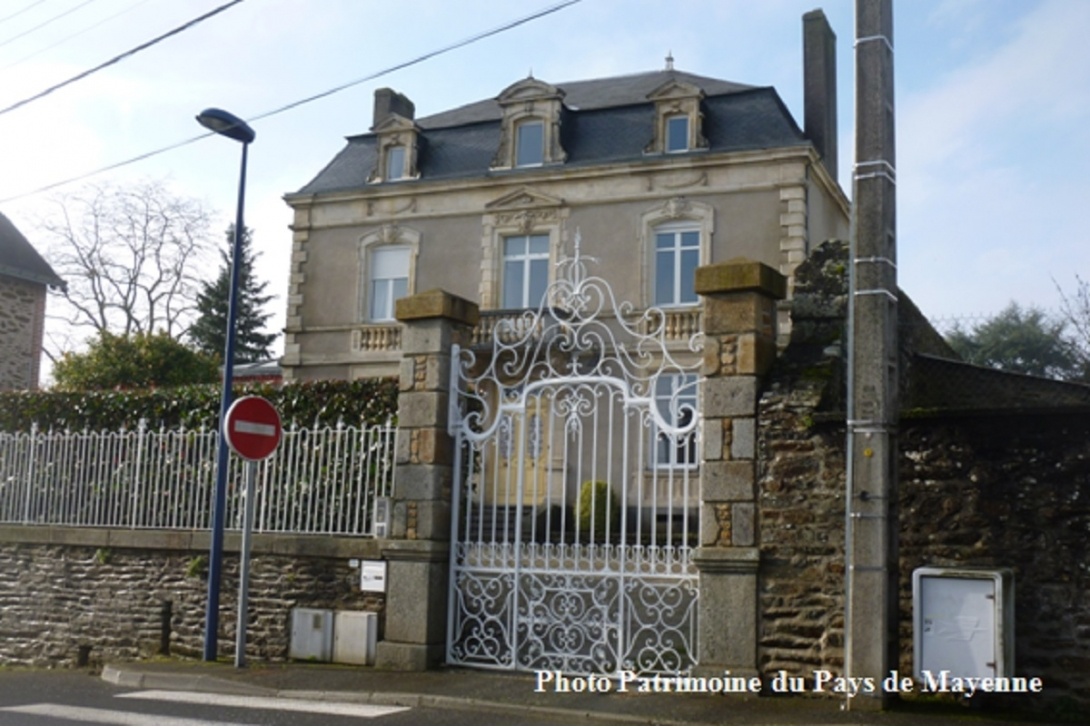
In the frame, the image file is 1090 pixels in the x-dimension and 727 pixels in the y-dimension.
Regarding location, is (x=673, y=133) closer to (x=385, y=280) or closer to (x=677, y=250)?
(x=677, y=250)

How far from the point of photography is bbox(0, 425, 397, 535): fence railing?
1095cm

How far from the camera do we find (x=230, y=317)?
1157 cm

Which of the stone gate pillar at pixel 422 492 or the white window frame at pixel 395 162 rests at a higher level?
the white window frame at pixel 395 162

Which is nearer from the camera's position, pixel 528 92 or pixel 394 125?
pixel 528 92

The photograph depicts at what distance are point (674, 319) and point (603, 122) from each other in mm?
5643

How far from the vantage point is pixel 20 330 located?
970 inches

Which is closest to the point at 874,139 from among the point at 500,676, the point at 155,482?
the point at 500,676

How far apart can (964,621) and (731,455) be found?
203 centimetres

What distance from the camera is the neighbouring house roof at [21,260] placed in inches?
965

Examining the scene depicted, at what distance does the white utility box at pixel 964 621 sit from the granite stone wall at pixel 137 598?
4.77 metres

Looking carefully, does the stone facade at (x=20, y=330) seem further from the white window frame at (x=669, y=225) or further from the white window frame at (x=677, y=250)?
the white window frame at (x=677, y=250)

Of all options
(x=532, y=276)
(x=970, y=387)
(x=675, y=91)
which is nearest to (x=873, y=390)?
(x=970, y=387)

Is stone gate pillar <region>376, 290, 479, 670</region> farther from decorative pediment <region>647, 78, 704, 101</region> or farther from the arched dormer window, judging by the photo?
the arched dormer window

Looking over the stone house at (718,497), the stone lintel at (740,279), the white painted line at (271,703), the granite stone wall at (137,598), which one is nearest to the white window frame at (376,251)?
the stone house at (718,497)
